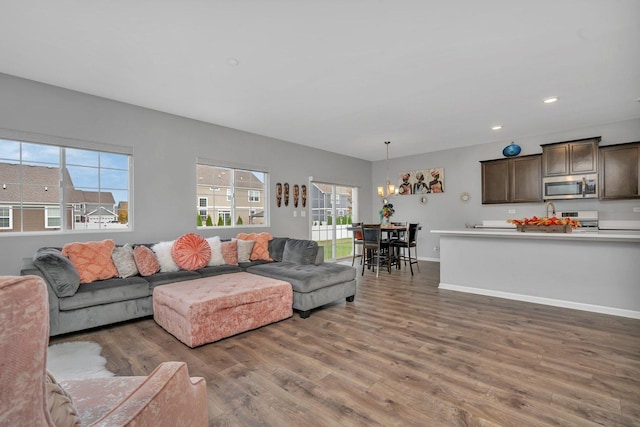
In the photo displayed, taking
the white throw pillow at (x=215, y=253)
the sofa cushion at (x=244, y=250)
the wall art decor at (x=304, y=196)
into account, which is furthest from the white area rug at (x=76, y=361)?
the wall art decor at (x=304, y=196)

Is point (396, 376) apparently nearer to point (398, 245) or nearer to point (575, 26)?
point (575, 26)

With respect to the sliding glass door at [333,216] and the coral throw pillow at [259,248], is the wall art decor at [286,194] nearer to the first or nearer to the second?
the sliding glass door at [333,216]

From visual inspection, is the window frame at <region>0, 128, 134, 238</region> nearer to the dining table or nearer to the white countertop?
the dining table

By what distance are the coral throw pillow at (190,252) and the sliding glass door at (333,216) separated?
3.06 metres

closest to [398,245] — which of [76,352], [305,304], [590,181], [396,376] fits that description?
[305,304]

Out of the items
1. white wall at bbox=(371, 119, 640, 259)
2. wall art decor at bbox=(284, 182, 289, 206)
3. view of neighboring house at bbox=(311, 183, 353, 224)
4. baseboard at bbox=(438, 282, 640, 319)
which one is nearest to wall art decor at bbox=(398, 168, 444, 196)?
white wall at bbox=(371, 119, 640, 259)

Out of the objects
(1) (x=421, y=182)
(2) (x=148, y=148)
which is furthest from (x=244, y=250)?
(1) (x=421, y=182)

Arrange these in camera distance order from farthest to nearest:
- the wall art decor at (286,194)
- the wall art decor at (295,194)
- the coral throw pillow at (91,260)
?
the wall art decor at (295,194) < the wall art decor at (286,194) < the coral throw pillow at (91,260)

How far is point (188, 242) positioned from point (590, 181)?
672 cm

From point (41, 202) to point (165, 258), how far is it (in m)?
1.59

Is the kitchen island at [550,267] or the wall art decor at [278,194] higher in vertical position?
the wall art decor at [278,194]

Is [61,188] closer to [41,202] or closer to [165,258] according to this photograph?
[41,202]

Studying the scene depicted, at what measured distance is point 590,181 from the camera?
5.34 metres

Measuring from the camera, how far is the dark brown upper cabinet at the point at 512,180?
5.96 metres
